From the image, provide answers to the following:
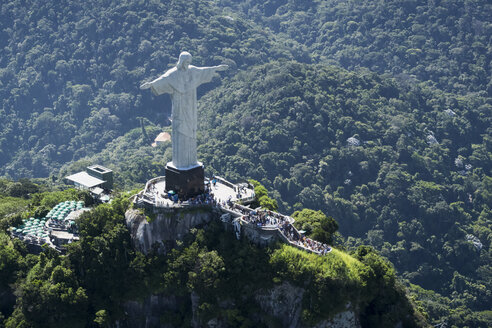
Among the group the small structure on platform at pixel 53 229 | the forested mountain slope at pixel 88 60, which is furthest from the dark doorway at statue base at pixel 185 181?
the forested mountain slope at pixel 88 60

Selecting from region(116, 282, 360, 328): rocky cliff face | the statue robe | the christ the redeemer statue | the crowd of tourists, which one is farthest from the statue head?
region(116, 282, 360, 328): rocky cliff face

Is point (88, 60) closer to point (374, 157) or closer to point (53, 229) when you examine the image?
point (374, 157)

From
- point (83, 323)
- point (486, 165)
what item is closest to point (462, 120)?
point (486, 165)

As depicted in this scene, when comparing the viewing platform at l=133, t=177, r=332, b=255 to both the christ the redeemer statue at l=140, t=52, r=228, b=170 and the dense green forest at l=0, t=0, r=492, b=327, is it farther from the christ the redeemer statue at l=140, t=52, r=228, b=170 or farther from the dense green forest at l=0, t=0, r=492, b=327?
the dense green forest at l=0, t=0, r=492, b=327

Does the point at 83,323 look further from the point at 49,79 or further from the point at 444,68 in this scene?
the point at 444,68

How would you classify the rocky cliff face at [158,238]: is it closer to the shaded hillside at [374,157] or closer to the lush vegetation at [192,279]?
the lush vegetation at [192,279]

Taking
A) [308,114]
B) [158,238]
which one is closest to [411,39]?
[308,114]

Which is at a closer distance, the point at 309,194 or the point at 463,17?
the point at 309,194
